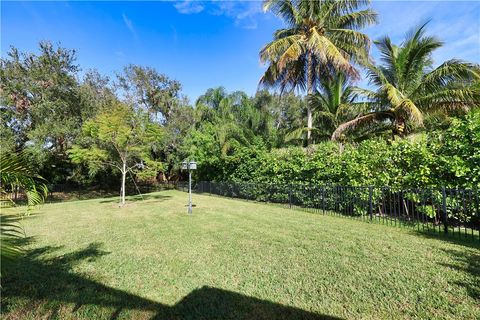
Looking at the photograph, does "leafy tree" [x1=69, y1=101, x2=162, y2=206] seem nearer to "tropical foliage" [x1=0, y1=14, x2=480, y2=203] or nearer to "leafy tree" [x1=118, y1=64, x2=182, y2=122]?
"tropical foliage" [x1=0, y1=14, x2=480, y2=203]

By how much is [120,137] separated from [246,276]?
10.1 metres

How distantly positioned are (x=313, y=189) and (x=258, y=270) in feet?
21.3

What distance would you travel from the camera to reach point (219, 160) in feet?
57.0

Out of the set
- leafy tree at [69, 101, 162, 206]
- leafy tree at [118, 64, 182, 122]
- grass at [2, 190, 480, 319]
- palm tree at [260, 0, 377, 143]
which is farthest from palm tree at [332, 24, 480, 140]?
leafy tree at [118, 64, 182, 122]

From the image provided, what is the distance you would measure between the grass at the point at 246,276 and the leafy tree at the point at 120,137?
6.25 meters

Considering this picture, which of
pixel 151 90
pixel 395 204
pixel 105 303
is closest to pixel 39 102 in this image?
pixel 151 90

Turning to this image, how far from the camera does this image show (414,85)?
11.1m

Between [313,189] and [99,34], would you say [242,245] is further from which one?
[99,34]

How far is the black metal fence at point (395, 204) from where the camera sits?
598cm

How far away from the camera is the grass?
2.84m

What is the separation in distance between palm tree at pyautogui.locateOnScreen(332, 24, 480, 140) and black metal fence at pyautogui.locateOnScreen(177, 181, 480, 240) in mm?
3735

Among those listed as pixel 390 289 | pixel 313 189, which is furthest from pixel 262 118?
pixel 390 289

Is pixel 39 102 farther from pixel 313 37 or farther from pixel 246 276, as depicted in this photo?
pixel 246 276

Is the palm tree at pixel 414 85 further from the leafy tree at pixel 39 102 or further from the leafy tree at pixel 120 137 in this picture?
the leafy tree at pixel 39 102
